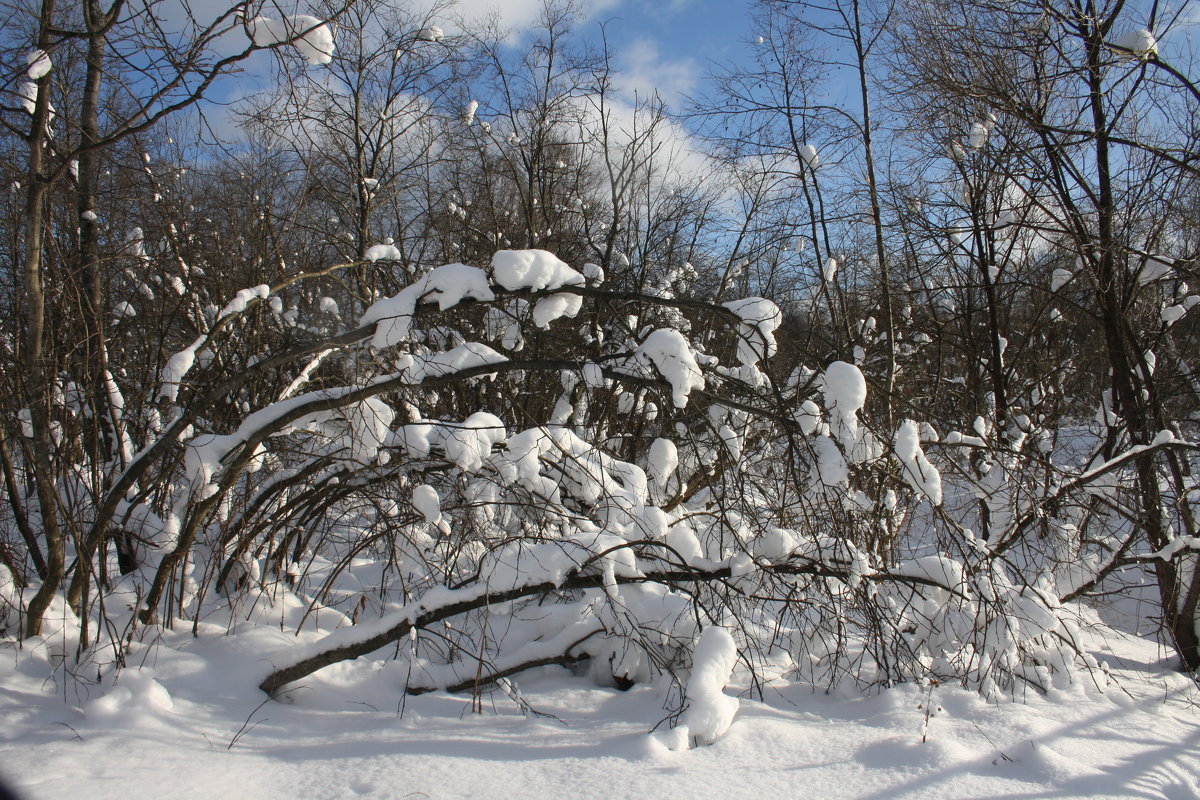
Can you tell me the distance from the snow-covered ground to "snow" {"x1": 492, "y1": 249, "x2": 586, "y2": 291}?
1765 millimetres

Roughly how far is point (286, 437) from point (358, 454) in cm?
81

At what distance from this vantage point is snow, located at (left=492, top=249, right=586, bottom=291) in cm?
267

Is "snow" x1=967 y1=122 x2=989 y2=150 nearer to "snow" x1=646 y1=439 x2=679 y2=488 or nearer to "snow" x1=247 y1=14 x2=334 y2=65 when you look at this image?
"snow" x1=646 y1=439 x2=679 y2=488

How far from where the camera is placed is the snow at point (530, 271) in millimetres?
2674

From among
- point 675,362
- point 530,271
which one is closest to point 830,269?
point 675,362

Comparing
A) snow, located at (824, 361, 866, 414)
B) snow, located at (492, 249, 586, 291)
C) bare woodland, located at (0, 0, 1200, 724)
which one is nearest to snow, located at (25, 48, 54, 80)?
bare woodland, located at (0, 0, 1200, 724)

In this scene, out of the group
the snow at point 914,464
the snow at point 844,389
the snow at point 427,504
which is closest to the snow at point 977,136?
the snow at point 914,464

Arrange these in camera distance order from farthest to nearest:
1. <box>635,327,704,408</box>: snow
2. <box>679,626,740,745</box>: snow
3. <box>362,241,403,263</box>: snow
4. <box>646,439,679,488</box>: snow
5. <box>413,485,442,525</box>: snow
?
<box>362,241,403,263</box>: snow < <box>646,439,679,488</box>: snow < <box>413,485,442,525</box>: snow < <box>679,626,740,745</box>: snow < <box>635,327,704,408</box>: snow

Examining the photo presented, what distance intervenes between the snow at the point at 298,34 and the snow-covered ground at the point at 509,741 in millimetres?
2500

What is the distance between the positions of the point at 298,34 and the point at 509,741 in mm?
2818

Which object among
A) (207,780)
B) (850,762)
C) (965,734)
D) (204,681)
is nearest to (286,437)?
(204,681)

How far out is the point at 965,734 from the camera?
3201 millimetres

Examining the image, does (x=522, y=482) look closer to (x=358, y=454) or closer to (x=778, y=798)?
(x=358, y=454)

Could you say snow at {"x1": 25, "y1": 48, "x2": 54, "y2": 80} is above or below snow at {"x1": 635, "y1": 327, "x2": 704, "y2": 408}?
above
